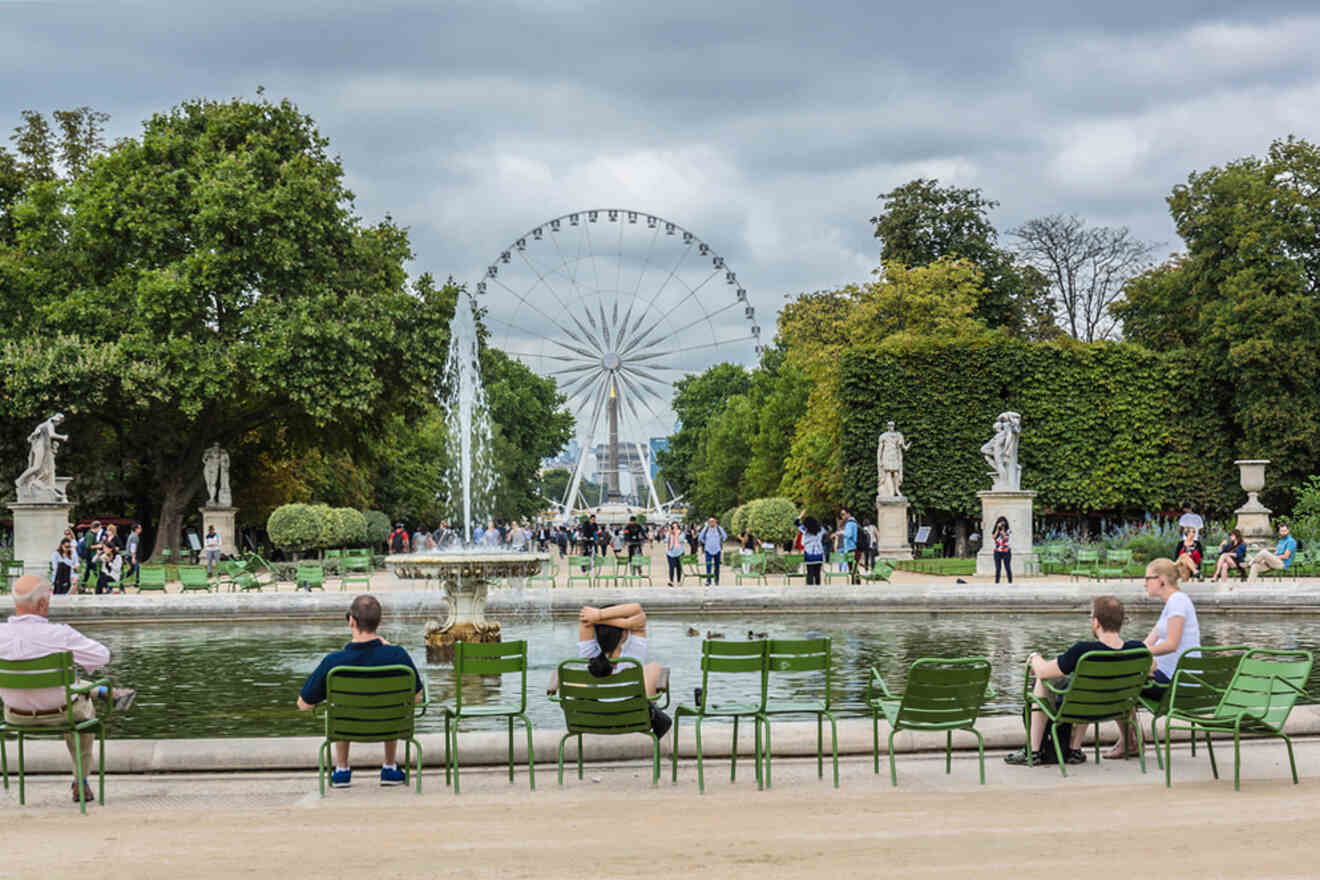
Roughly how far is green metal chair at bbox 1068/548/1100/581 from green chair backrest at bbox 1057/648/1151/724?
17.5 metres

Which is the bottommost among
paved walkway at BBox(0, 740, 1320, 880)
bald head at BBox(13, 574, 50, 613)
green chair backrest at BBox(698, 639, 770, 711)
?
paved walkway at BBox(0, 740, 1320, 880)

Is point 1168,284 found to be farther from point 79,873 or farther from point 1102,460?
point 79,873

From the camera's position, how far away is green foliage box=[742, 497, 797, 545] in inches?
1476

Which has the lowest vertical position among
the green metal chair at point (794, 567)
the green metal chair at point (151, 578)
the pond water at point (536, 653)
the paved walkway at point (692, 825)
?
the pond water at point (536, 653)

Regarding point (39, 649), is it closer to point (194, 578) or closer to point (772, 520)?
point (194, 578)

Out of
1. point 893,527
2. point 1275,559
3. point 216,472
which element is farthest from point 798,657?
point 216,472

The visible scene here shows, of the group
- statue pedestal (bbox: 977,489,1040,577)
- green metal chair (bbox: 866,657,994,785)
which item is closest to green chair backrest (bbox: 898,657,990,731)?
green metal chair (bbox: 866,657,994,785)

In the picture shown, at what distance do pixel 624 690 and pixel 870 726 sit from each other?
1745mm

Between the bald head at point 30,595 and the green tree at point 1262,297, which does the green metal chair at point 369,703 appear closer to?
the bald head at point 30,595

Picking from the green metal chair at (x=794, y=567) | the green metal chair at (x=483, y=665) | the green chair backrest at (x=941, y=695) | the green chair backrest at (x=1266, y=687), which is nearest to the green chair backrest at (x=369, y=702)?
the green metal chair at (x=483, y=665)

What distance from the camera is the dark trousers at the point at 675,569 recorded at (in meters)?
25.6

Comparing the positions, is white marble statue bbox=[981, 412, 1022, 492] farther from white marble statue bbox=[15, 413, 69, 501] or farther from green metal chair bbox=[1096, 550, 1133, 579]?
white marble statue bbox=[15, 413, 69, 501]

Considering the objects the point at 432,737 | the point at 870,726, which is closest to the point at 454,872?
the point at 432,737

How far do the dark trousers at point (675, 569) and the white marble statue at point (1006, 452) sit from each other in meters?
7.36
